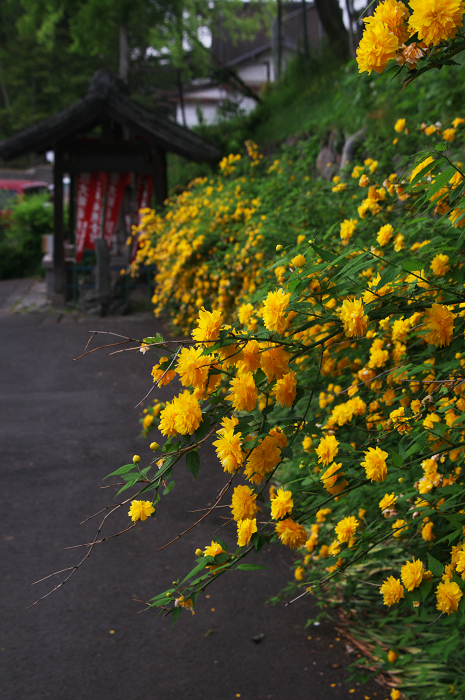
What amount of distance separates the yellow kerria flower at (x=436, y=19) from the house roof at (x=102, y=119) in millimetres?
9171

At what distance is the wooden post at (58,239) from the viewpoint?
10.2 meters

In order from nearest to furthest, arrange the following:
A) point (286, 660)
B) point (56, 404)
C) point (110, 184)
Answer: point (286, 660) < point (56, 404) < point (110, 184)

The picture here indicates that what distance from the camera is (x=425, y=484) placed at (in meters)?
1.64

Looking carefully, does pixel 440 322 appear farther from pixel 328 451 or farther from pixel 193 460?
pixel 193 460

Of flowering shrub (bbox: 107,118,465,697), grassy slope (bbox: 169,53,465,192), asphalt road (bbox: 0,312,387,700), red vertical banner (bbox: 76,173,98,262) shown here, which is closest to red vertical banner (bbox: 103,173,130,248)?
red vertical banner (bbox: 76,173,98,262)

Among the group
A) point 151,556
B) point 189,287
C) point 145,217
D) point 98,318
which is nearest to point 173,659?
point 151,556

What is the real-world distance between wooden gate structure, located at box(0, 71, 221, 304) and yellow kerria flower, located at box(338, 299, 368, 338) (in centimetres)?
915

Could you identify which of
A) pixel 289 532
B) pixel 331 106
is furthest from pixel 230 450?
pixel 331 106

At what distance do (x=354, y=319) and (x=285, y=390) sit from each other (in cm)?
21

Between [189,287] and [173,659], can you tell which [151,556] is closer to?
[173,659]

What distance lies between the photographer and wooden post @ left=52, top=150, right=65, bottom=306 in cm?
1020

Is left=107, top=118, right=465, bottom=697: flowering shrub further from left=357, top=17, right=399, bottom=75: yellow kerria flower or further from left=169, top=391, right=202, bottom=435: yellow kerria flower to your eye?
left=357, top=17, right=399, bottom=75: yellow kerria flower

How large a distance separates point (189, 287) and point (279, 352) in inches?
207

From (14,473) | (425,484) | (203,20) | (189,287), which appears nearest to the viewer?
(425,484)
